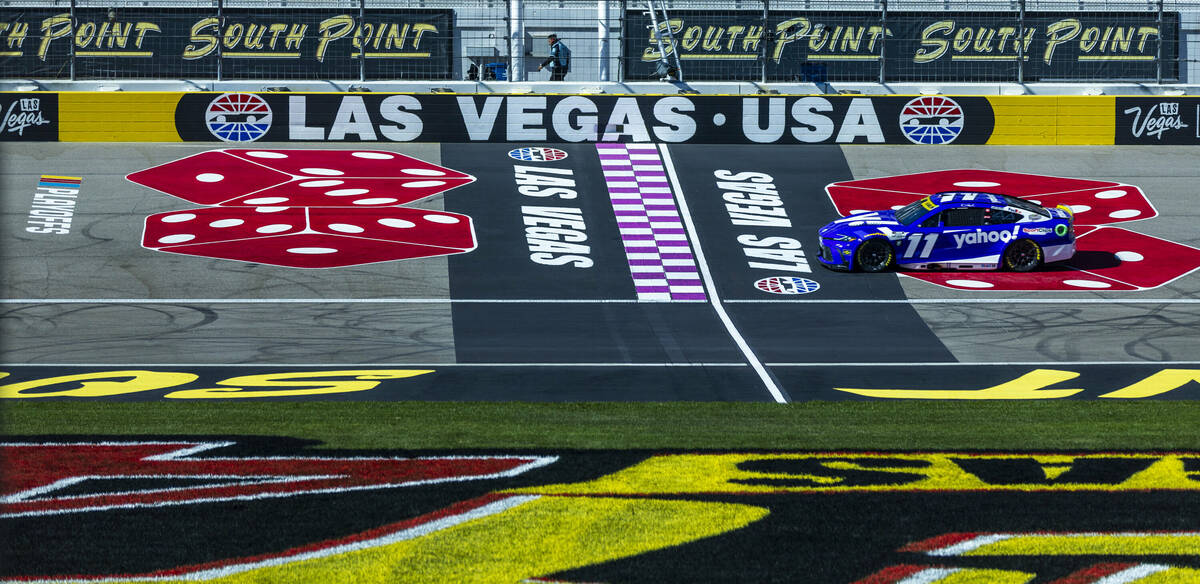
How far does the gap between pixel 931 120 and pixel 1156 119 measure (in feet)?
15.4

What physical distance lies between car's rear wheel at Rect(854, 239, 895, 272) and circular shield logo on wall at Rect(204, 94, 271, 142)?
12.3 m

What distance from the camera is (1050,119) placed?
80.3 feet

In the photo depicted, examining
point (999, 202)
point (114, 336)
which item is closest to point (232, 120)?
point (114, 336)

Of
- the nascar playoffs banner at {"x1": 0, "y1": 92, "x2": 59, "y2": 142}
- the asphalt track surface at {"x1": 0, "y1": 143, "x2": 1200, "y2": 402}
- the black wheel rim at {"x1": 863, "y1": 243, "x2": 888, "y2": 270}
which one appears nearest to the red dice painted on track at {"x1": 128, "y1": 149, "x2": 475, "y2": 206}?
the asphalt track surface at {"x1": 0, "y1": 143, "x2": 1200, "y2": 402}

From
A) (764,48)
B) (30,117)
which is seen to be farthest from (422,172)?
(30,117)

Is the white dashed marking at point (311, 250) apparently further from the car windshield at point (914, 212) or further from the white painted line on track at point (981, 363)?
the car windshield at point (914, 212)

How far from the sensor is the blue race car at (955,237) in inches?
711

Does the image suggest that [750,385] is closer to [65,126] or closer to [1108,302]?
[1108,302]

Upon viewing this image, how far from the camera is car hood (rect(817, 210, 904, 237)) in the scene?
18.0 meters

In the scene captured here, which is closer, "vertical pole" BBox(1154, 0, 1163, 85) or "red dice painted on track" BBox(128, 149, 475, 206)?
"red dice painted on track" BBox(128, 149, 475, 206)

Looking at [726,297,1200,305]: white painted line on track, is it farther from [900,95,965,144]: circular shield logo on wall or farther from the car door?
[900,95,965,144]: circular shield logo on wall

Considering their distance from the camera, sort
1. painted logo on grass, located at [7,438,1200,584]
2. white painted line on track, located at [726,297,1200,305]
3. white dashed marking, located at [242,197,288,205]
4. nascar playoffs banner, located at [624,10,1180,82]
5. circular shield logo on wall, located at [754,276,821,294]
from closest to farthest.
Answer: painted logo on grass, located at [7,438,1200,584] < white painted line on track, located at [726,297,1200,305] < circular shield logo on wall, located at [754,276,821,294] < white dashed marking, located at [242,197,288,205] < nascar playoffs banner, located at [624,10,1180,82]

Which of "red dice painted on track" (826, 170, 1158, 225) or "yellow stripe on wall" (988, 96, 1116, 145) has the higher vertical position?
"yellow stripe on wall" (988, 96, 1116, 145)

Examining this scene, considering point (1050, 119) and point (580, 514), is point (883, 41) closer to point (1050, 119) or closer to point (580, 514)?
point (1050, 119)
